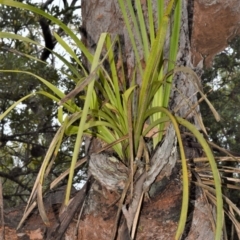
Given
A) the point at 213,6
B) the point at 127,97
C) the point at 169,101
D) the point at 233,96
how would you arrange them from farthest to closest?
the point at 233,96 < the point at 213,6 < the point at 169,101 < the point at 127,97

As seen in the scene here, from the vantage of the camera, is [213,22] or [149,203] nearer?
[149,203]

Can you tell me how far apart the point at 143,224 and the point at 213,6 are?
76 cm

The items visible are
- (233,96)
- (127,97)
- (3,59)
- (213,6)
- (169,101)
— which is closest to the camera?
(127,97)

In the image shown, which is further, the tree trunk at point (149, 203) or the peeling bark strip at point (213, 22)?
the peeling bark strip at point (213, 22)

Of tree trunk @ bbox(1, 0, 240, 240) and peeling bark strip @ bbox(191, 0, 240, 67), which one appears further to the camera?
peeling bark strip @ bbox(191, 0, 240, 67)

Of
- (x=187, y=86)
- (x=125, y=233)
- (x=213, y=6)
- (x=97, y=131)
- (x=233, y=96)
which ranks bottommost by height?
(x=125, y=233)

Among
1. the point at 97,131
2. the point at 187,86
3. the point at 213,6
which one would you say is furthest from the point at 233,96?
the point at 97,131

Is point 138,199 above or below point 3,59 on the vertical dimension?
below

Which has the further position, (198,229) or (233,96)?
(233,96)

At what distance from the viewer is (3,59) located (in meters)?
1.58

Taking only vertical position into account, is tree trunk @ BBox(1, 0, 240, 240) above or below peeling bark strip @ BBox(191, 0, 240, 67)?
below

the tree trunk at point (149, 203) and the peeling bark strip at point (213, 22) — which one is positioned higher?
the peeling bark strip at point (213, 22)

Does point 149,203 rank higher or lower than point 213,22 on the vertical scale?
lower

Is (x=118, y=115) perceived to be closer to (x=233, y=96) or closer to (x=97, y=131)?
(x=97, y=131)
